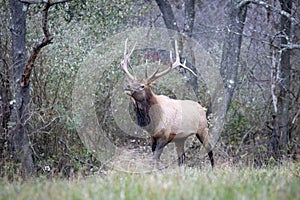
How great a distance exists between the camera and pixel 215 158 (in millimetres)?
12812

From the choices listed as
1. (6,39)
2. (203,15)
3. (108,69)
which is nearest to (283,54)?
(108,69)

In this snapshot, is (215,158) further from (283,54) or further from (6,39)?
(6,39)

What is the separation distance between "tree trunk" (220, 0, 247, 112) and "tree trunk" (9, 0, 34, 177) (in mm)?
5595

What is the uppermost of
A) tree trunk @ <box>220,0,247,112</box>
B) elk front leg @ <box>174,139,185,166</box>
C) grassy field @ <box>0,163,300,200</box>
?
tree trunk @ <box>220,0,247,112</box>

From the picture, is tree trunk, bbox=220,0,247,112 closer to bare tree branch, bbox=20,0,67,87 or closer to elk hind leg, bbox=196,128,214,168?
elk hind leg, bbox=196,128,214,168

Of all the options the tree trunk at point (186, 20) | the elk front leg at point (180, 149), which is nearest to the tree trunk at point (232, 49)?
the tree trunk at point (186, 20)

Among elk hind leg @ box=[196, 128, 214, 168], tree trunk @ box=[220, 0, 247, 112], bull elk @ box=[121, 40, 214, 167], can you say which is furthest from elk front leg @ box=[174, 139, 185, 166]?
tree trunk @ box=[220, 0, 247, 112]

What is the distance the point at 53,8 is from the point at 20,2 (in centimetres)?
239

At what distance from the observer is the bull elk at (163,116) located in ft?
36.8

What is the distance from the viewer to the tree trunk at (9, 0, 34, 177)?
9.31 meters

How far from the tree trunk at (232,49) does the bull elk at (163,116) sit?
5.12 feet

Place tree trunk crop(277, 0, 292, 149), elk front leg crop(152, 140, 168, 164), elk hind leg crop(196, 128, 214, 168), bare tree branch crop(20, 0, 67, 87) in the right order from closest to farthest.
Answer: bare tree branch crop(20, 0, 67, 87) → elk front leg crop(152, 140, 168, 164) → elk hind leg crop(196, 128, 214, 168) → tree trunk crop(277, 0, 292, 149)

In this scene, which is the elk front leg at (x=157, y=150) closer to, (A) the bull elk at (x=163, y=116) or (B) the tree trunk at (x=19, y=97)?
(A) the bull elk at (x=163, y=116)

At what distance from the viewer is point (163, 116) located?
11.5 meters
